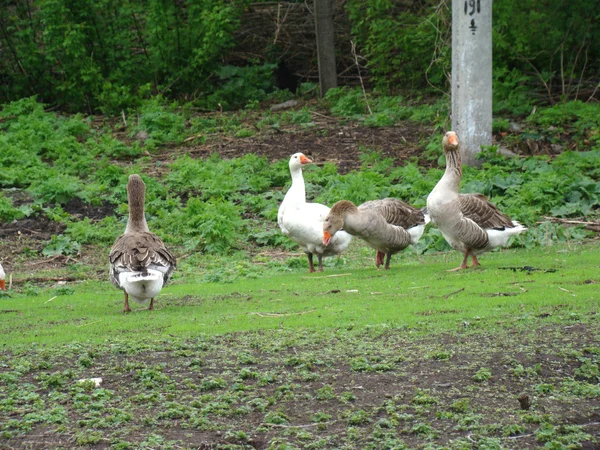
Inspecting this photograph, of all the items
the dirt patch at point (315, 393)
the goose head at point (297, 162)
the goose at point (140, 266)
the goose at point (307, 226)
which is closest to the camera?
the dirt patch at point (315, 393)

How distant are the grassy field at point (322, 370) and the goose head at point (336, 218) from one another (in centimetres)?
204

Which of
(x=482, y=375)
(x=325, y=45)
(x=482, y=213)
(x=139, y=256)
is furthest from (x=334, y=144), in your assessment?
(x=482, y=375)

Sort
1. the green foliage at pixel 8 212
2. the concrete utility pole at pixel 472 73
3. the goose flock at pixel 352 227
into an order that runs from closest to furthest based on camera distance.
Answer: the goose flock at pixel 352 227 → the green foliage at pixel 8 212 → the concrete utility pole at pixel 472 73

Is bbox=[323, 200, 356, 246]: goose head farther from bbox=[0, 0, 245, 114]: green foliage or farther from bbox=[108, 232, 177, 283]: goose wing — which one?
bbox=[0, 0, 245, 114]: green foliage

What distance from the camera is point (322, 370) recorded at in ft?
26.1

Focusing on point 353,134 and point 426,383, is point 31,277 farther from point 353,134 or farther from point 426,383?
point 353,134

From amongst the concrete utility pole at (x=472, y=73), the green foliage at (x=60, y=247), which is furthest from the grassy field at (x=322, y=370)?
the concrete utility pole at (x=472, y=73)

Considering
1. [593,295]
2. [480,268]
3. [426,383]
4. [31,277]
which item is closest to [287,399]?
[426,383]

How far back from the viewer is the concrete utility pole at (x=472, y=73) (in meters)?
20.2

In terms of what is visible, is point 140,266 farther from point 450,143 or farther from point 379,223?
point 450,143

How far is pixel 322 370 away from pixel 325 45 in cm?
2182

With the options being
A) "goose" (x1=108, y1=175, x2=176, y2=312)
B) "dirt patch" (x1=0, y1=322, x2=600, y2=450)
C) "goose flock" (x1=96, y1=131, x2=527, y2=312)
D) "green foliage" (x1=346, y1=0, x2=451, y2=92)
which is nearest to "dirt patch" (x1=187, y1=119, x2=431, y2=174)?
"green foliage" (x1=346, y1=0, x2=451, y2=92)

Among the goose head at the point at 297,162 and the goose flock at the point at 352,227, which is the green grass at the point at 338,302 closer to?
the goose flock at the point at 352,227

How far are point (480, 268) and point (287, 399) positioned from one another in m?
6.54
